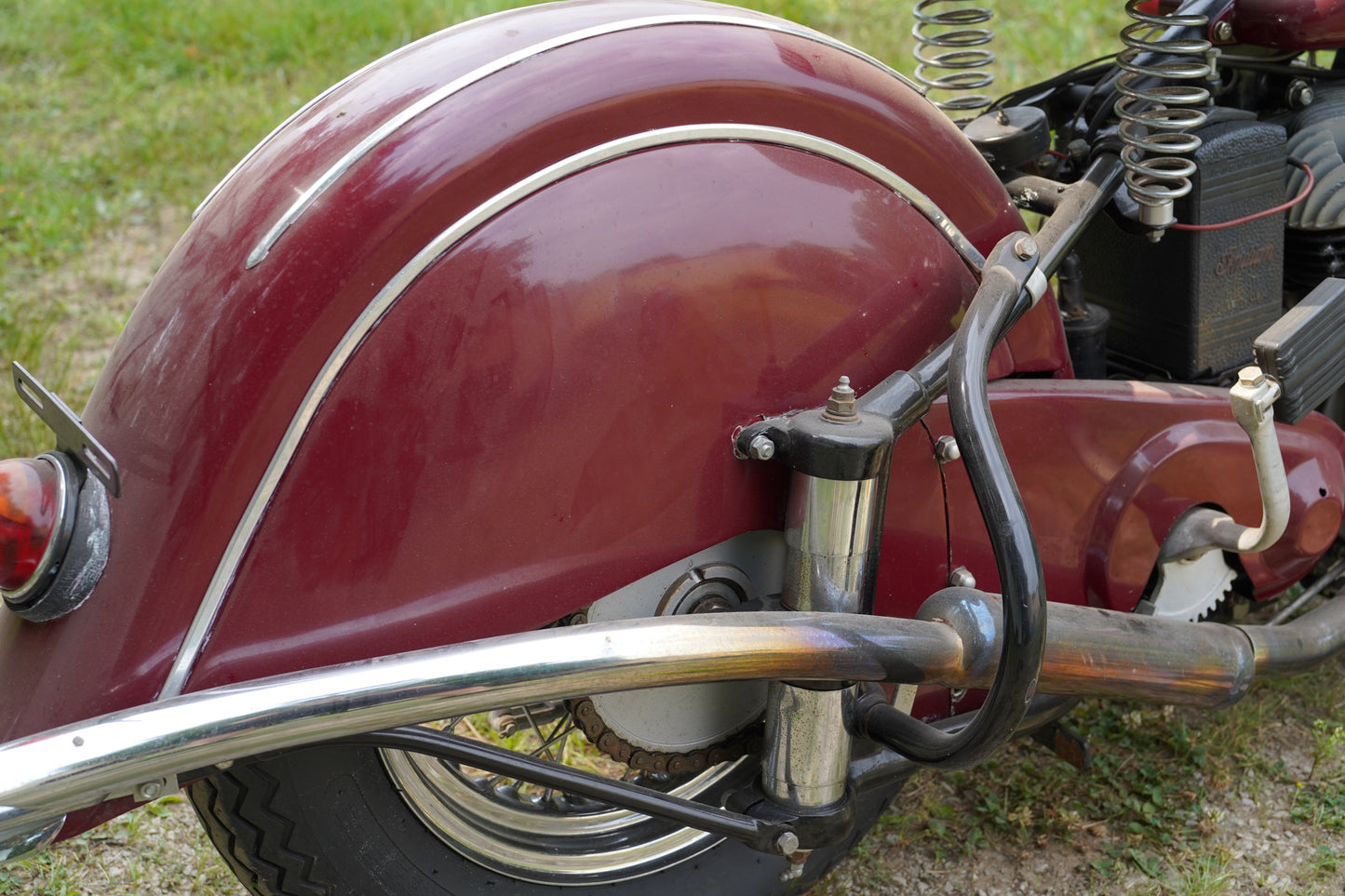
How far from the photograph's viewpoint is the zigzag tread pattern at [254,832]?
134cm

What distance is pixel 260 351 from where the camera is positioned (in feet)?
4.06

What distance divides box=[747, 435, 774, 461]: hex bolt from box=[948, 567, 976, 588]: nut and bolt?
348 millimetres

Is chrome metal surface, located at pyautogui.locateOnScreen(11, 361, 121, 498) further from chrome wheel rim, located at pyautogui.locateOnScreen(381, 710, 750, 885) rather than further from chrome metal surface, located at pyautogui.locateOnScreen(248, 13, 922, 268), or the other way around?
chrome wheel rim, located at pyautogui.locateOnScreen(381, 710, 750, 885)

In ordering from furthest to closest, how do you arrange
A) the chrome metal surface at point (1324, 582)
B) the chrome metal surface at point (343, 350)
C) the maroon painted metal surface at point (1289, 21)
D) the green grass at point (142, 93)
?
the green grass at point (142, 93)
the chrome metal surface at point (1324, 582)
the maroon painted metal surface at point (1289, 21)
the chrome metal surface at point (343, 350)

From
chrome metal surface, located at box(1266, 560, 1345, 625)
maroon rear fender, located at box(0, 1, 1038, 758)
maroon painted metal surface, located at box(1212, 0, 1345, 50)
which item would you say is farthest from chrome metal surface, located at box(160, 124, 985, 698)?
chrome metal surface, located at box(1266, 560, 1345, 625)

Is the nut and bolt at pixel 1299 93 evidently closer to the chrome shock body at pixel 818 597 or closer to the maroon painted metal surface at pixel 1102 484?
the maroon painted metal surface at pixel 1102 484

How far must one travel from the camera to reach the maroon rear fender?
122cm

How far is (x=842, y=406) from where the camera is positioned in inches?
53.1

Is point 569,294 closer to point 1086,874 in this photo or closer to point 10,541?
point 10,541

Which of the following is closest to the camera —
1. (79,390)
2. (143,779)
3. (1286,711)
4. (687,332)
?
(143,779)

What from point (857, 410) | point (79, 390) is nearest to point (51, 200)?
point (79, 390)

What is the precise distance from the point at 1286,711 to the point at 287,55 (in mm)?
4203

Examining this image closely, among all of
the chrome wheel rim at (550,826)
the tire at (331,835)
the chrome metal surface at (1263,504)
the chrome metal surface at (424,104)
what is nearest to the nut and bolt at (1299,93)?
the chrome metal surface at (1263,504)

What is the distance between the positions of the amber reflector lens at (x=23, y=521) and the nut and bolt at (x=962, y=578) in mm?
999
